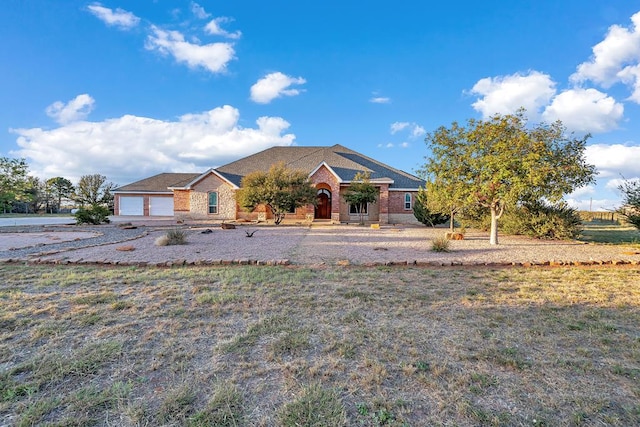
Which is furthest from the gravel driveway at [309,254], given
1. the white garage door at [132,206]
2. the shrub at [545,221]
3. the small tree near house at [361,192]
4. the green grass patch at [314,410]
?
the white garage door at [132,206]

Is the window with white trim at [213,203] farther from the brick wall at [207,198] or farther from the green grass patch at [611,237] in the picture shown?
the green grass patch at [611,237]

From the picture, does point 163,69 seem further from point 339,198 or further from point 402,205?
point 402,205

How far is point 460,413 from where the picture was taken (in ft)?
7.25

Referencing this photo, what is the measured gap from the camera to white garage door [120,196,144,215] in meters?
30.2

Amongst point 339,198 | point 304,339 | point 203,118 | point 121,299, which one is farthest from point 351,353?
point 339,198

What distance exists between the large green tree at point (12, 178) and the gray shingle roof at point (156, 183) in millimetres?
9641

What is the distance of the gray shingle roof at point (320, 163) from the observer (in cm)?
2572

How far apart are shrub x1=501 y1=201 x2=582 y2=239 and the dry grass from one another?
8.21 metres

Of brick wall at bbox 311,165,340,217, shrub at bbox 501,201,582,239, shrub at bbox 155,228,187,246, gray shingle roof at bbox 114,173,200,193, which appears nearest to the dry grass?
shrub at bbox 155,228,187,246

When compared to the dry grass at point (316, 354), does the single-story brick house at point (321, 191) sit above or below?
above

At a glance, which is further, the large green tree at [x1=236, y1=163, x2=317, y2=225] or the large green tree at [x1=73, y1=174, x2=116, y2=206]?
the large green tree at [x1=73, y1=174, x2=116, y2=206]

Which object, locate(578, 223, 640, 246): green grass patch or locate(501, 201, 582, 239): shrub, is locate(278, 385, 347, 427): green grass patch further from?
locate(578, 223, 640, 246): green grass patch

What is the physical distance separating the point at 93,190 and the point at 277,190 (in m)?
32.1

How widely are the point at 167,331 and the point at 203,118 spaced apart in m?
18.6
